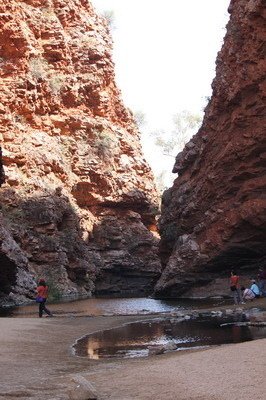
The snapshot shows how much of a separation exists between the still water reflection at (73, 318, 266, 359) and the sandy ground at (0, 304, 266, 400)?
1.02m

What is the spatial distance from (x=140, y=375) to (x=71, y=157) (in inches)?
2000

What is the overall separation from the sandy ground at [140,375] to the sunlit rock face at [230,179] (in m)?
22.2

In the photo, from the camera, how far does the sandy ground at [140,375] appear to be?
6762 mm

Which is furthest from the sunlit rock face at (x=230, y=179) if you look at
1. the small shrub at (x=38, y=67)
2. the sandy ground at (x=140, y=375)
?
the small shrub at (x=38, y=67)

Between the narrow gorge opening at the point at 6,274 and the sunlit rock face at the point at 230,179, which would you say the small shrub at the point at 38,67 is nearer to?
the sunlit rock face at the point at 230,179

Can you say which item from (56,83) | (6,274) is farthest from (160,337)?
(56,83)

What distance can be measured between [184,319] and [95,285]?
Answer: 34.7 meters

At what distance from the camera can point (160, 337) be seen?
15.3m

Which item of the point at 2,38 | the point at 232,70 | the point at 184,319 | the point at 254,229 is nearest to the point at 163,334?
the point at 184,319

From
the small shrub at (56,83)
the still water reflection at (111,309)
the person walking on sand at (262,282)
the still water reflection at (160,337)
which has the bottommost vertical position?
the still water reflection at (160,337)

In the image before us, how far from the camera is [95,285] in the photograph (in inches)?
2121

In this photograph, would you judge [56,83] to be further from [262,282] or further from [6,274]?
[262,282]

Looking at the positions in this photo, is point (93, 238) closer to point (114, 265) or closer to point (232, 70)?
point (114, 265)

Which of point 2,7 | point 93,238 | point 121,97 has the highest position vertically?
point 2,7
